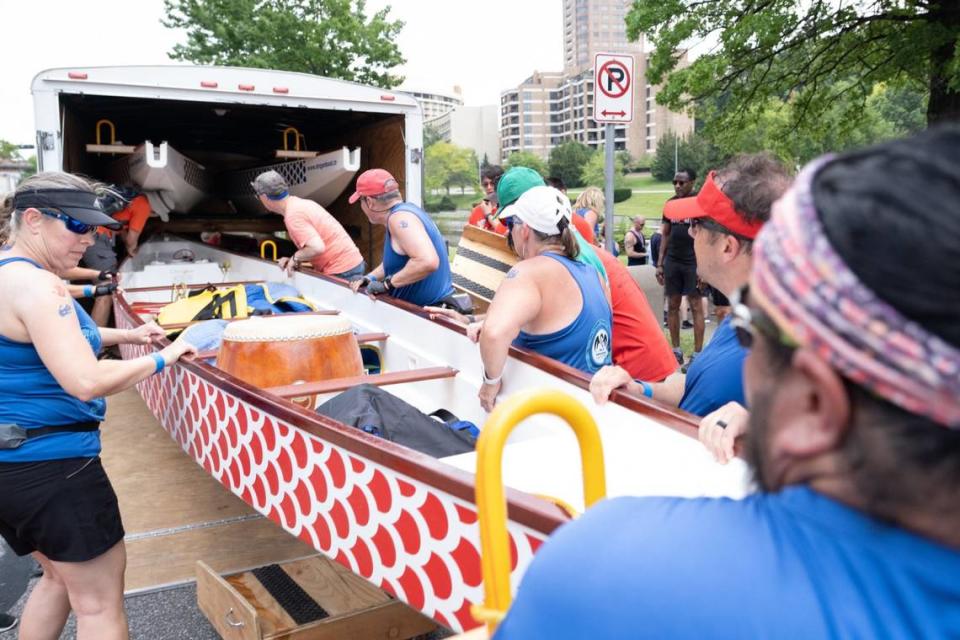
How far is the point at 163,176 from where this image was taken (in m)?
8.66

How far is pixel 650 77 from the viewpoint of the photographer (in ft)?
33.9

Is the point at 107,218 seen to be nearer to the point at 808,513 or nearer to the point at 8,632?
the point at 8,632

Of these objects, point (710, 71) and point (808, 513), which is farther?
point (710, 71)

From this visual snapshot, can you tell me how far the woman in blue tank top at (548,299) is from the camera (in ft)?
9.98

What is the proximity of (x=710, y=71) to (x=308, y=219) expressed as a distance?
17.9 ft

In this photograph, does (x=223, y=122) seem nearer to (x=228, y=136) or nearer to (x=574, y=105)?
(x=228, y=136)

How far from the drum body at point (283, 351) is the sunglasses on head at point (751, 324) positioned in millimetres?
3031

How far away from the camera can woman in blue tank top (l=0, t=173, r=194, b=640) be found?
2.26 meters

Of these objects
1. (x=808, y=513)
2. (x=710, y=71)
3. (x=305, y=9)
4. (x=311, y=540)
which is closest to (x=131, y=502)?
(x=311, y=540)

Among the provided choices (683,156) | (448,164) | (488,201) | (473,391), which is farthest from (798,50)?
(448,164)

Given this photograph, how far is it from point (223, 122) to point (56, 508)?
8.28m

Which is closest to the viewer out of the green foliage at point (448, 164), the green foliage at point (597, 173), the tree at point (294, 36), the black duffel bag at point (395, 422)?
the black duffel bag at point (395, 422)

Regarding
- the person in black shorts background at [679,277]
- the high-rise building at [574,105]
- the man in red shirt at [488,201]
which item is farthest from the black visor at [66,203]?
the high-rise building at [574,105]

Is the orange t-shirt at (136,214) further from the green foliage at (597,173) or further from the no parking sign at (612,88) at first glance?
the green foliage at (597,173)
